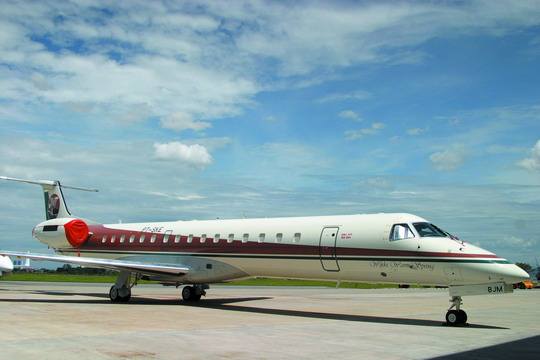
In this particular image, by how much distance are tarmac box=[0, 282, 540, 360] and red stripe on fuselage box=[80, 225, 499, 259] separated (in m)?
1.98

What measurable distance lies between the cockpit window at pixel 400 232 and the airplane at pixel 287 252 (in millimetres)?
30

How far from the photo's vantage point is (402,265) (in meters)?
16.6

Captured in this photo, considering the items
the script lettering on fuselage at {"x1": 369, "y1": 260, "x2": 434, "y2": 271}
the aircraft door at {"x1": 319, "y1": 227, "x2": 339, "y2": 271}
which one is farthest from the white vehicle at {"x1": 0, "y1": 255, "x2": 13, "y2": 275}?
the script lettering on fuselage at {"x1": 369, "y1": 260, "x2": 434, "y2": 271}

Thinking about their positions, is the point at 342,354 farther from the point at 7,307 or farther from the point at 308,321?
the point at 7,307

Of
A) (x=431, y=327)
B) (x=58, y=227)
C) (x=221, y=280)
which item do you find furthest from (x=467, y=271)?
(x=58, y=227)

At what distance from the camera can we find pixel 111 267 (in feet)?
73.2

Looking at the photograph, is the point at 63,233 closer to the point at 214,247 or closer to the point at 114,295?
the point at 114,295

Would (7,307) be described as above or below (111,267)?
below

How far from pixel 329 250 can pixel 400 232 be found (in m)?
2.47

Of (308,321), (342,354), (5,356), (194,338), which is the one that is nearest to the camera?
(5,356)

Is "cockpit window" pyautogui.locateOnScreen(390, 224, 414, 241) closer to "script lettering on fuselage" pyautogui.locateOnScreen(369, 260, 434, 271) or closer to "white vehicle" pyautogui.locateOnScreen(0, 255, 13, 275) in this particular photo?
A: "script lettering on fuselage" pyautogui.locateOnScreen(369, 260, 434, 271)

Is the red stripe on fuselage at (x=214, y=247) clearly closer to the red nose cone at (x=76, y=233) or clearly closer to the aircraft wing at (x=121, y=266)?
the red nose cone at (x=76, y=233)

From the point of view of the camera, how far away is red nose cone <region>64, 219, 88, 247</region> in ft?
88.8

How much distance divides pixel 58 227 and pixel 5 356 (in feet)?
61.9
